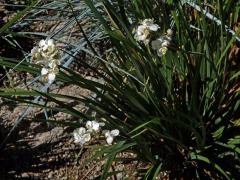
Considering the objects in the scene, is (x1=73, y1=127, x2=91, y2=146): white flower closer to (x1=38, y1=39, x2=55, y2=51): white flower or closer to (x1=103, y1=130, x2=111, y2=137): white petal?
(x1=103, y1=130, x2=111, y2=137): white petal

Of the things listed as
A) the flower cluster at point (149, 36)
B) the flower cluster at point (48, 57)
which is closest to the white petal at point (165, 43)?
the flower cluster at point (149, 36)

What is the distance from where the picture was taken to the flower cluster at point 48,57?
968 millimetres

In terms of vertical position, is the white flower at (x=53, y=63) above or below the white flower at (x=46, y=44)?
below

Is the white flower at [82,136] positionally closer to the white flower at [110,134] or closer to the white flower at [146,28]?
the white flower at [110,134]

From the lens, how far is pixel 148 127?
1.25m

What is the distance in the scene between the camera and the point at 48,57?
3.18 ft

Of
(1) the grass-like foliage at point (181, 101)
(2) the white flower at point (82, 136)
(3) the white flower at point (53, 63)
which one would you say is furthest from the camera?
(1) the grass-like foliage at point (181, 101)

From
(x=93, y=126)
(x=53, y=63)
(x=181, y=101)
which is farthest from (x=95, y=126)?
(x=181, y=101)

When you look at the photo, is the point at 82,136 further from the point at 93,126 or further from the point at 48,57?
the point at 48,57

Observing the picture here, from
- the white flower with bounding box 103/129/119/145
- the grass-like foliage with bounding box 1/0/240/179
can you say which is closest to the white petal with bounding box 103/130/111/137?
the white flower with bounding box 103/129/119/145

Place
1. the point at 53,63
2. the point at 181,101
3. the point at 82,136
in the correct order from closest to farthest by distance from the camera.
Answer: the point at 53,63 → the point at 82,136 → the point at 181,101

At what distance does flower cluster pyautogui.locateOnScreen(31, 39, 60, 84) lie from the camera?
97 cm

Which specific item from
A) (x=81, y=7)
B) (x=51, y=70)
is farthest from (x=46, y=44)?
(x=81, y=7)

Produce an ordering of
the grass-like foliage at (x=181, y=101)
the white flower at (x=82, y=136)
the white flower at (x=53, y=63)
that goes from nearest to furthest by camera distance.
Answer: the white flower at (x=53, y=63) → the white flower at (x=82, y=136) → the grass-like foliage at (x=181, y=101)
